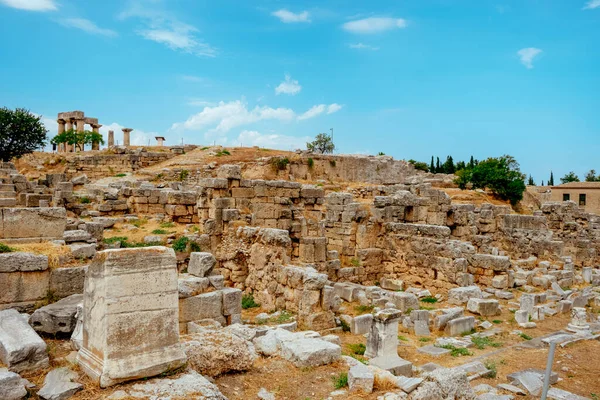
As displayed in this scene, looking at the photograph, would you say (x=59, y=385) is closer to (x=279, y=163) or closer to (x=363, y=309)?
(x=363, y=309)

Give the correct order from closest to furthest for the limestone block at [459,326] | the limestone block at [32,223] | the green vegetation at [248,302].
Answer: the limestone block at [32,223], the limestone block at [459,326], the green vegetation at [248,302]

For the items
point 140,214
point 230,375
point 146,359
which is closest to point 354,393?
point 230,375

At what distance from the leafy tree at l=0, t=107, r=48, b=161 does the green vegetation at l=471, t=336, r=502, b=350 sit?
35.9m

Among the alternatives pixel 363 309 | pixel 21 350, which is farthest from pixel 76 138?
pixel 21 350

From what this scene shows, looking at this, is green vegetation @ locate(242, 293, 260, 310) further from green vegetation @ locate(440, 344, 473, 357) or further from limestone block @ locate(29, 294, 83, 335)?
limestone block @ locate(29, 294, 83, 335)

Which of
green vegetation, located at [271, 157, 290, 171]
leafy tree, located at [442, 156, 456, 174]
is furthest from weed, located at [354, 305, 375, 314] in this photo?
leafy tree, located at [442, 156, 456, 174]

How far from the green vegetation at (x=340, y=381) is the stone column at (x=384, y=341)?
1.72 m

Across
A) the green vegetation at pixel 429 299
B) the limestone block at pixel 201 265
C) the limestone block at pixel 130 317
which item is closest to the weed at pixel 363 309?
the green vegetation at pixel 429 299

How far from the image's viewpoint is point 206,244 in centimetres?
1166

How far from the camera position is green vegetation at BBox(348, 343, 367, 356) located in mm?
7672

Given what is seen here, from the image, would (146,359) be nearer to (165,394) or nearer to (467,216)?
(165,394)

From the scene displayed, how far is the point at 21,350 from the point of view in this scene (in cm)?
416

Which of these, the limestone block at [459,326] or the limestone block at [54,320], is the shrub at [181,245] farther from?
the limestone block at [459,326]

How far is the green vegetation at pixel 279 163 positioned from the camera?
3144 cm
